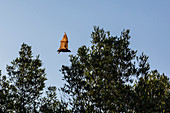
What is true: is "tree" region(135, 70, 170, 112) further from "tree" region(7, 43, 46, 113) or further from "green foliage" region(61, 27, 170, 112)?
"tree" region(7, 43, 46, 113)

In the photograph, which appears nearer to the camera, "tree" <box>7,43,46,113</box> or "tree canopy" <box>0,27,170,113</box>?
"tree canopy" <box>0,27,170,113</box>

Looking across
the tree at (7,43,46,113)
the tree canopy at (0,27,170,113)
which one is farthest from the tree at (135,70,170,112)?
the tree at (7,43,46,113)

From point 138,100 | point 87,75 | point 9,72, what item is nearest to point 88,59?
point 87,75

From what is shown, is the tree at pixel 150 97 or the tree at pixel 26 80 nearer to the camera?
the tree at pixel 150 97

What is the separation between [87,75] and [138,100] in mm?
3915

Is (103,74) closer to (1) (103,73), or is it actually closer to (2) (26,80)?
(1) (103,73)

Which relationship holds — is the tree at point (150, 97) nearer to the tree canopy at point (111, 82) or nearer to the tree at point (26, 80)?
the tree canopy at point (111, 82)

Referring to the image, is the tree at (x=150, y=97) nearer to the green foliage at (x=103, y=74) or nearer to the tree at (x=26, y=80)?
the green foliage at (x=103, y=74)

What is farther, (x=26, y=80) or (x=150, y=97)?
(x=26, y=80)

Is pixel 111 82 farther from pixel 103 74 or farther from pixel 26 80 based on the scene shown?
pixel 26 80

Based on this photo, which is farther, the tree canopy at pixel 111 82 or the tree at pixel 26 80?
the tree at pixel 26 80

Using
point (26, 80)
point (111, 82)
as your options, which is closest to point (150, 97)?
point (111, 82)

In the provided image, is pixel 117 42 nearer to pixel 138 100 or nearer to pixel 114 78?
pixel 114 78

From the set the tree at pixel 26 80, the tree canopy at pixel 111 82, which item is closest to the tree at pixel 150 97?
the tree canopy at pixel 111 82
